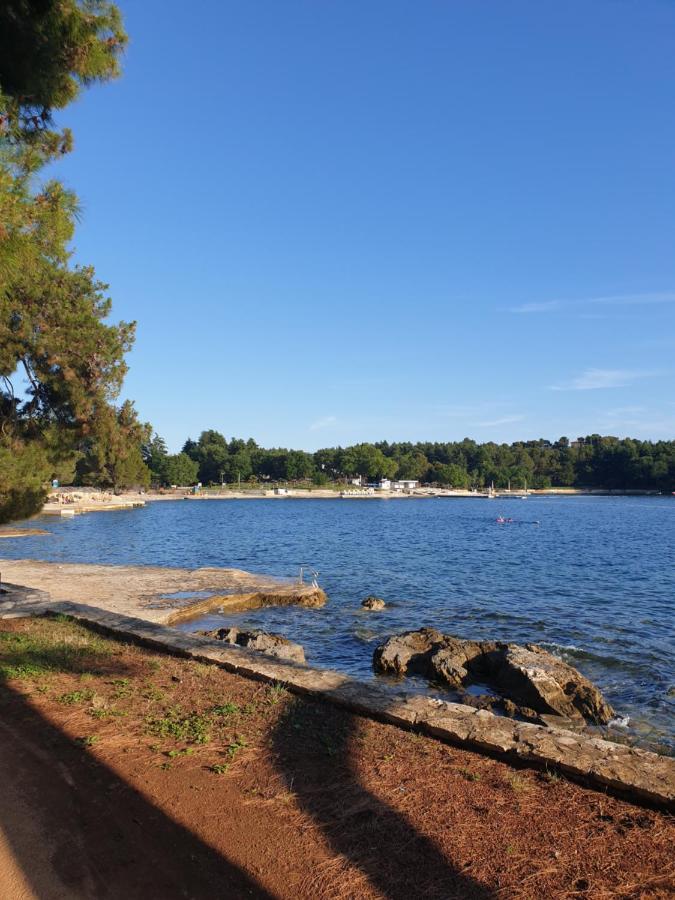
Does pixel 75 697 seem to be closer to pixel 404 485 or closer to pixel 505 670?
pixel 505 670

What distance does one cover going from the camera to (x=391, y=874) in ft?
12.9

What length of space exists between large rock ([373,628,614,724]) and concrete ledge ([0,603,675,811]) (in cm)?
484

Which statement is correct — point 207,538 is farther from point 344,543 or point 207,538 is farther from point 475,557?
point 475,557

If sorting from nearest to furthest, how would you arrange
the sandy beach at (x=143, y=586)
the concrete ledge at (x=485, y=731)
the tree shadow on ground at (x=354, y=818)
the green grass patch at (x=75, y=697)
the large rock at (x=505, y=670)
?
1. the tree shadow on ground at (x=354, y=818)
2. the concrete ledge at (x=485, y=731)
3. the green grass patch at (x=75, y=697)
4. the large rock at (x=505, y=670)
5. the sandy beach at (x=143, y=586)

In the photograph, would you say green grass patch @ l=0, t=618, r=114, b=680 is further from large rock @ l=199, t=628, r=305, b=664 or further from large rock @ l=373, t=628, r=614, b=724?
→ large rock @ l=373, t=628, r=614, b=724

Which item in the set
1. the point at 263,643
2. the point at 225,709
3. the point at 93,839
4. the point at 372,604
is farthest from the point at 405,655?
the point at 93,839

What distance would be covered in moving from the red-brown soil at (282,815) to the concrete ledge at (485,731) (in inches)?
7.1

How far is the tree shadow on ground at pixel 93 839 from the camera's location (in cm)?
385

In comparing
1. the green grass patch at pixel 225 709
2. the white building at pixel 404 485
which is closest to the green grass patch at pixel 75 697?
the green grass patch at pixel 225 709

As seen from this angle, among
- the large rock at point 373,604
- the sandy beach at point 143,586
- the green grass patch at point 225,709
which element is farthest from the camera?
the large rock at point 373,604

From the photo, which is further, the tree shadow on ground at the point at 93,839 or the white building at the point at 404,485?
the white building at the point at 404,485

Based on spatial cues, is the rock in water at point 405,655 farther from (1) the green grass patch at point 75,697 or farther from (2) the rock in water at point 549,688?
(1) the green grass patch at point 75,697

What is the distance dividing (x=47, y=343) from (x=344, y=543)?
36.3 metres

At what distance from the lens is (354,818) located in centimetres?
462
